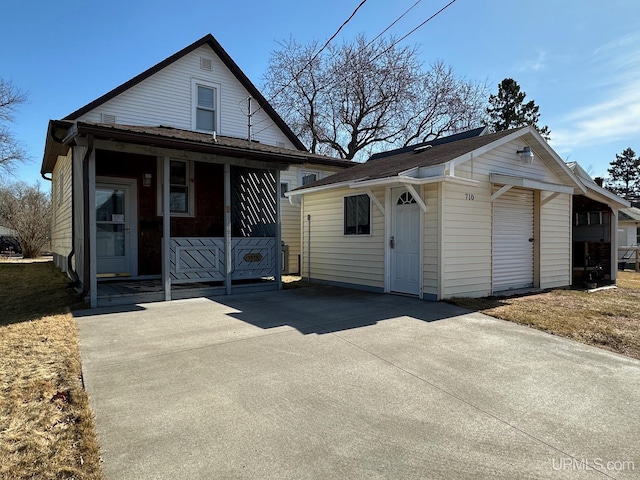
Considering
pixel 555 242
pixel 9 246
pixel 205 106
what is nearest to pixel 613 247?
pixel 555 242

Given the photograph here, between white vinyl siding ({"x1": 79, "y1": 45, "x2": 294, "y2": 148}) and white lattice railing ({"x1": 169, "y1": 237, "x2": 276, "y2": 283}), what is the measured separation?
18.1 feet

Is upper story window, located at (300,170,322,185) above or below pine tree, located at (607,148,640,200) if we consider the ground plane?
below

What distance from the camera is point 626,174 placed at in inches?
1895

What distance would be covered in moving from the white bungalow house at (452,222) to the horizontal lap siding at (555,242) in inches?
→ 1.1

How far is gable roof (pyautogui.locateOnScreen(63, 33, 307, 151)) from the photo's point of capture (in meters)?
10.4

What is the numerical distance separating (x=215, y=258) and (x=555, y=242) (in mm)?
8950

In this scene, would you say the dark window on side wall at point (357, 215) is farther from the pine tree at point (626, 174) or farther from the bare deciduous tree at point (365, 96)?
the pine tree at point (626, 174)

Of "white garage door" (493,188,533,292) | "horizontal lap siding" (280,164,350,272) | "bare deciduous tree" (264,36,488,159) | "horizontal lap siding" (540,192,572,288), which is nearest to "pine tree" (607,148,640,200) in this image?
"bare deciduous tree" (264,36,488,159)

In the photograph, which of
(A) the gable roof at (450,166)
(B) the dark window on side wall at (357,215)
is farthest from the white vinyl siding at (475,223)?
(B) the dark window on side wall at (357,215)

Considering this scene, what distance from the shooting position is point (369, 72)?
74.0 feet

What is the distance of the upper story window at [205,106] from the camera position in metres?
12.0

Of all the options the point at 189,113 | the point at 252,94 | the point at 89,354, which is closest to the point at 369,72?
the point at 252,94

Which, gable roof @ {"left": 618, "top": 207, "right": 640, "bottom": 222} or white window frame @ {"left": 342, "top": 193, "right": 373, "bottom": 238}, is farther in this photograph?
gable roof @ {"left": 618, "top": 207, "right": 640, "bottom": 222}

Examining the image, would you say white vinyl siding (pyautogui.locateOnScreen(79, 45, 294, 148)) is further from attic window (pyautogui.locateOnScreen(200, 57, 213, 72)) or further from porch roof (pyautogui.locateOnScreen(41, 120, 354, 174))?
porch roof (pyautogui.locateOnScreen(41, 120, 354, 174))
